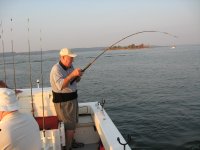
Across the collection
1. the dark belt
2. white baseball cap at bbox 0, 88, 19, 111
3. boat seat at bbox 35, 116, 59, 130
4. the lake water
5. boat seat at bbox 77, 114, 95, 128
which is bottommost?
the lake water

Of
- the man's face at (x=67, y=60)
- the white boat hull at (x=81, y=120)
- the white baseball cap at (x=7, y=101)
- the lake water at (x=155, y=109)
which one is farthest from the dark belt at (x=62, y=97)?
the lake water at (x=155, y=109)

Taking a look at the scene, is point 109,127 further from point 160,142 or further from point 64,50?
point 160,142

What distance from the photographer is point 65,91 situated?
12.9ft

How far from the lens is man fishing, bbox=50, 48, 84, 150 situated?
12.6 feet

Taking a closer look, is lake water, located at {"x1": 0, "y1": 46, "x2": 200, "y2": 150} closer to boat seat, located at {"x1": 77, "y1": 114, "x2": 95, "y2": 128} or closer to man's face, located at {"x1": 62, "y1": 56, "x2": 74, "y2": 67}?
boat seat, located at {"x1": 77, "y1": 114, "x2": 95, "y2": 128}

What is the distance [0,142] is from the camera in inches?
80.7

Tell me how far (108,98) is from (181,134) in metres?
5.65

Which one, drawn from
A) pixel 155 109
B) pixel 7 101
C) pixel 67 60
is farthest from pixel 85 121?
pixel 155 109

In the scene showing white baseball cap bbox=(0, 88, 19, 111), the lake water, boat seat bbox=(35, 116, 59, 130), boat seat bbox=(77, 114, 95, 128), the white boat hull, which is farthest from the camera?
the lake water

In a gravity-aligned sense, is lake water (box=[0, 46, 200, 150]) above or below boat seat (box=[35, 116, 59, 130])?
below

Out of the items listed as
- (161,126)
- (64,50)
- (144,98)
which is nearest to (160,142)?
(161,126)

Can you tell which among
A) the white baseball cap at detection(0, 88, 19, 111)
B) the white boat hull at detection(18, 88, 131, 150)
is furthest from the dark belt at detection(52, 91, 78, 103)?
the white baseball cap at detection(0, 88, 19, 111)

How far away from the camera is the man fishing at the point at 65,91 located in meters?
3.83

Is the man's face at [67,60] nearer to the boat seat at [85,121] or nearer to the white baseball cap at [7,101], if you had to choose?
the boat seat at [85,121]
